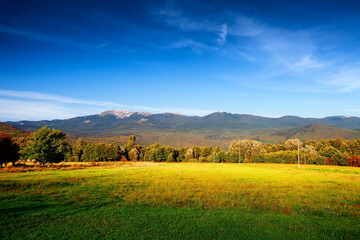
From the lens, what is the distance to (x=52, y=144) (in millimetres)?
59000

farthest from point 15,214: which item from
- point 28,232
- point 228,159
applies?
point 228,159

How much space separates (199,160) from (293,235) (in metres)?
117

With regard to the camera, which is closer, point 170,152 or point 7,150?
point 7,150

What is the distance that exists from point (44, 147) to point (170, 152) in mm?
78230

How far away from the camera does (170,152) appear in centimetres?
12694

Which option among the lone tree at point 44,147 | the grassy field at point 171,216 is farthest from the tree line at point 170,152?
the grassy field at point 171,216

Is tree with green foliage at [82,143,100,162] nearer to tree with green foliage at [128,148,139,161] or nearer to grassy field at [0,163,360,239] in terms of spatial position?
tree with green foliage at [128,148,139,161]

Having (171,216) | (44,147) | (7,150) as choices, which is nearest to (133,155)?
(44,147)

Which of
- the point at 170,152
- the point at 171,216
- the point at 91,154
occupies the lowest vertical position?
the point at 170,152

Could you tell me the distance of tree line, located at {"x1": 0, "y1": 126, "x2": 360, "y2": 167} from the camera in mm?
57144

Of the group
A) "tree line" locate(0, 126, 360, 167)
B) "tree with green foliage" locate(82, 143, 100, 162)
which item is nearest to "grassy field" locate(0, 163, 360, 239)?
"tree line" locate(0, 126, 360, 167)

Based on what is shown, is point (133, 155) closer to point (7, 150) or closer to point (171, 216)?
point (7, 150)

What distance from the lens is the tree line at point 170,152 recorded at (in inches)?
2250

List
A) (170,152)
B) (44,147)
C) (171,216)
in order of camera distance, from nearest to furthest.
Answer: (171,216), (44,147), (170,152)
